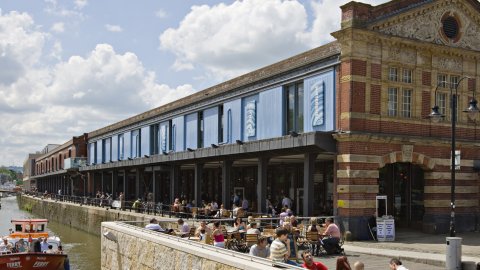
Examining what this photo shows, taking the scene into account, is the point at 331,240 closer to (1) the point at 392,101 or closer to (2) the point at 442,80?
(1) the point at 392,101

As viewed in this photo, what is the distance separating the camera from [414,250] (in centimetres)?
1958

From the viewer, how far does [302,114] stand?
26.0 meters

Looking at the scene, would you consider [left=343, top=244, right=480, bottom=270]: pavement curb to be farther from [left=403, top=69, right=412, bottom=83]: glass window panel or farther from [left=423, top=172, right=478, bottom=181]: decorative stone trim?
[left=403, top=69, right=412, bottom=83]: glass window panel

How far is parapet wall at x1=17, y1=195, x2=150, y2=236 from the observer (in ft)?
130

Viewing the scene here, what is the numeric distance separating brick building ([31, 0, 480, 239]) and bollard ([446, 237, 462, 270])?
7.05m

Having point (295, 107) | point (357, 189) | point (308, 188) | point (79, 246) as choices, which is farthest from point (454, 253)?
point (79, 246)

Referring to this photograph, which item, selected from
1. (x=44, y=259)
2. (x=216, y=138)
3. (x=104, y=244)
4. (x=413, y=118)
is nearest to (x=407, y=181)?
(x=413, y=118)

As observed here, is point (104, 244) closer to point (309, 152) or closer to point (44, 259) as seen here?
point (44, 259)

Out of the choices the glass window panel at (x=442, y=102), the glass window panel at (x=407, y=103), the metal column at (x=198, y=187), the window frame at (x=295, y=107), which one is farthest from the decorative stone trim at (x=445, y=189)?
the metal column at (x=198, y=187)

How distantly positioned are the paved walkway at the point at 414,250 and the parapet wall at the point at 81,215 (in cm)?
1661

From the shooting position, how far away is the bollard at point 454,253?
14.6 m

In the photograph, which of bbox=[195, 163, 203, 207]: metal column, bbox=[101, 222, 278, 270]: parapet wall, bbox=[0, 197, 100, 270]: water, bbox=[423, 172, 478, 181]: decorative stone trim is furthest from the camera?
bbox=[195, 163, 203, 207]: metal column

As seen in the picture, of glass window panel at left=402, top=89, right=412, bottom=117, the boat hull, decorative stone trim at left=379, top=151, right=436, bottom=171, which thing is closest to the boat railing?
decorative stone trim at left=379, top=151, right=436, bottom=171

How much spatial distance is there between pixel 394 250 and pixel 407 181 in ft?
26.1
